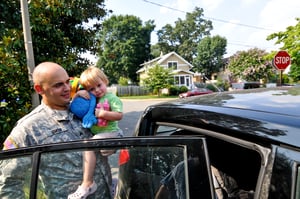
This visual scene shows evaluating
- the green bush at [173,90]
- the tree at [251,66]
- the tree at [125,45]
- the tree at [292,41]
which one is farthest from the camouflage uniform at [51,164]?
the tree at [125,45]

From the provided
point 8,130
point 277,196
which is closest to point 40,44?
point 8,130

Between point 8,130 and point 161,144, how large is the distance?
401 centimetres

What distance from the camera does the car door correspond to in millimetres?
1159

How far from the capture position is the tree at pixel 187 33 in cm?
6338

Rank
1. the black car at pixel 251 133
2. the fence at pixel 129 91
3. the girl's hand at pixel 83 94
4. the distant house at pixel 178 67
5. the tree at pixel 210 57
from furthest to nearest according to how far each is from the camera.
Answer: the tree at pixel 210 57 < the distant house at pixel 178 67 < the fence at pixel 129 91 < the girl's hand at pixel 83 94 < the black car at pixel 251 133

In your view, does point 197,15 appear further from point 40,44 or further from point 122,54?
point 40,44

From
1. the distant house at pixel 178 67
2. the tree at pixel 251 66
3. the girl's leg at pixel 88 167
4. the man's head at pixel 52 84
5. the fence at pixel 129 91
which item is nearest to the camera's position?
the girl's leg at pixel 88 167

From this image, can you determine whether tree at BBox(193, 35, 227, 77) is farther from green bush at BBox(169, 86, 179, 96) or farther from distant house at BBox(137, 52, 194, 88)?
green bush at BBox(169, 86, 179, 96)

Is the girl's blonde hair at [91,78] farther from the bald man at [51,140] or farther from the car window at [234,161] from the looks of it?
the car window at [234,161]

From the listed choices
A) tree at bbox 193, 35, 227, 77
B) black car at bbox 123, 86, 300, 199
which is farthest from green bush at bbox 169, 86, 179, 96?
black car at bbox 123, 86, 300, 199

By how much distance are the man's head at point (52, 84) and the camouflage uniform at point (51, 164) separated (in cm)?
8

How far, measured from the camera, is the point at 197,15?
6406 cm

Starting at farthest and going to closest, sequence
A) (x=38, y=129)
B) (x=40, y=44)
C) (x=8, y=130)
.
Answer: (x=40, y=44)
(x=8, y=130)
(x=38, y=129)

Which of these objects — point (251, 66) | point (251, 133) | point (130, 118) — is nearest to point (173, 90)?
point (251, 66)
